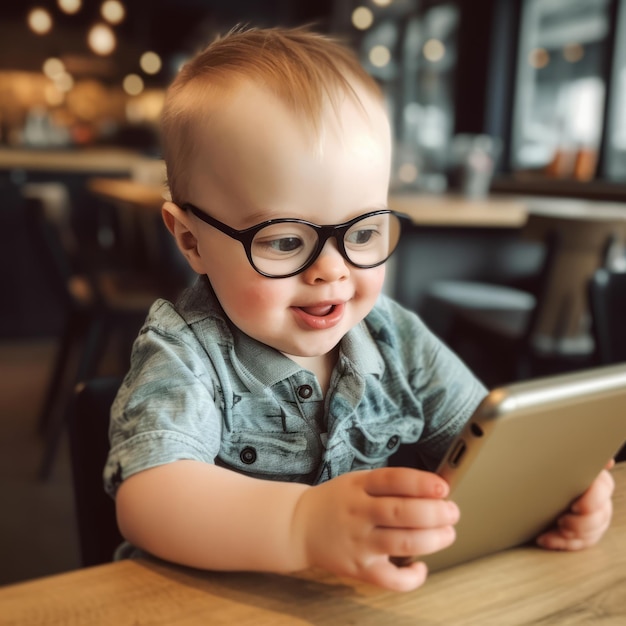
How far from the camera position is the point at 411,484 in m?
0.39

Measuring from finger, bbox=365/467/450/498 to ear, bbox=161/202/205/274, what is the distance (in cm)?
29

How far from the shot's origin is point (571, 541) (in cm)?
51

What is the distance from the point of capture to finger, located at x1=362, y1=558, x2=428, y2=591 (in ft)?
1.33

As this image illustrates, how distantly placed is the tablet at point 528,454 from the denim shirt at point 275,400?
0.20m

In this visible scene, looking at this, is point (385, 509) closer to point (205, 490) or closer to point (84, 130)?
point (205, 490)

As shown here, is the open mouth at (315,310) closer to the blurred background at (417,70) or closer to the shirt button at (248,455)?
the shirt button at (248,455)

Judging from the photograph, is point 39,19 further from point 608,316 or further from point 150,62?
point 608,316

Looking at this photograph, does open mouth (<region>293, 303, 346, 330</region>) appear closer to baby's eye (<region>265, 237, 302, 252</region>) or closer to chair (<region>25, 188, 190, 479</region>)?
baby's eye (<region>265, 237, 302, 252</region>)

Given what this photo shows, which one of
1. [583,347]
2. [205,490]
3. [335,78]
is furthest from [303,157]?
[583,347]

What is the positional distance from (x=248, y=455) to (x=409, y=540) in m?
0.26

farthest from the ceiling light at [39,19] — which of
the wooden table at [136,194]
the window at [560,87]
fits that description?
the window at [560,87]

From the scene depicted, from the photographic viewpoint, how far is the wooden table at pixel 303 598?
1.32 ft

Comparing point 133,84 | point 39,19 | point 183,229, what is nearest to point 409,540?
point 183,229

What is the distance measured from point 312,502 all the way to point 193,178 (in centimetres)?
29
